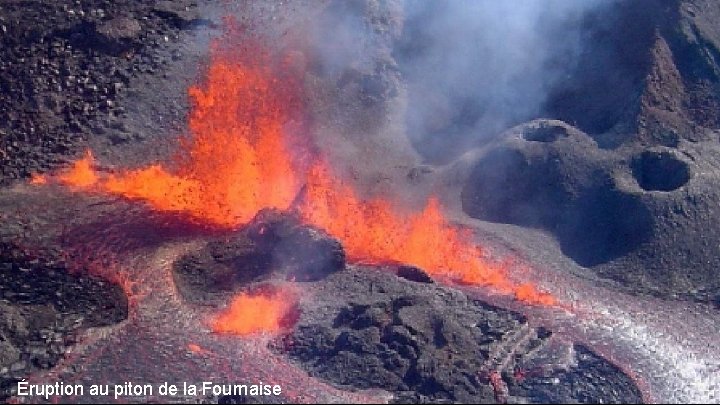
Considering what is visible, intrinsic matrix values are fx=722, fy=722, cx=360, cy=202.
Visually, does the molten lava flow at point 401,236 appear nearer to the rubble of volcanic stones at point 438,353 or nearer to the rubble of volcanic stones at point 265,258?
the rubble of volcanic stones at point 265,258

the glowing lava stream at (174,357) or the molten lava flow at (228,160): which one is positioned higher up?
the molten lava flow at (228,160)

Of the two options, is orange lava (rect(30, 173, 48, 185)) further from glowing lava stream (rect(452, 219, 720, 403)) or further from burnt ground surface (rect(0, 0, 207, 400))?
glowing lava stream (rect(452, 219, 720, 403))

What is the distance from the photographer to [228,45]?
61.2 ft

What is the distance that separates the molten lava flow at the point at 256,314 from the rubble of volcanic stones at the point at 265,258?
483 mm

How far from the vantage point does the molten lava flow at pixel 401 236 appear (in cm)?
1504

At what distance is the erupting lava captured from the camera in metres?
15.4

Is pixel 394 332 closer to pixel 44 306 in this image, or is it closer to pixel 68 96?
pixel 44 306

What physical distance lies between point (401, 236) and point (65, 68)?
889 cm

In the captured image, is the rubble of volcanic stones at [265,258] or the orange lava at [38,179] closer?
the rubble of volcanic stones at [265,258]

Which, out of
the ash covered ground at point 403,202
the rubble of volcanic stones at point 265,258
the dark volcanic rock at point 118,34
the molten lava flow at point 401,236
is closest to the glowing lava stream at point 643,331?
the ash covered ground at point 403,202

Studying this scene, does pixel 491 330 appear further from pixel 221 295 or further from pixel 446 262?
pixel 221 295

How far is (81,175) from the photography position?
15.7m

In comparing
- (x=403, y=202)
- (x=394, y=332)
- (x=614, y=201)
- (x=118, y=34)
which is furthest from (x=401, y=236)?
(x=118, y=34)

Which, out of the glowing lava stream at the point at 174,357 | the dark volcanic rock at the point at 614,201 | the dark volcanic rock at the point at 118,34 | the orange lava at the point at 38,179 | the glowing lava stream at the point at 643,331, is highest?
the dark volcanic rock at the point at 118,34
